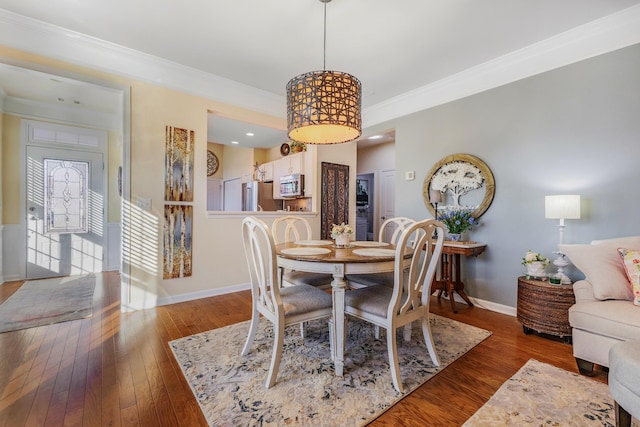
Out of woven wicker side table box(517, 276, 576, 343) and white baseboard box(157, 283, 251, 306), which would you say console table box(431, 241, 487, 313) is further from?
white baseboard box(157, 283, 251, 306)

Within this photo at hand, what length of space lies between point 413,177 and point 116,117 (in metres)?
4.82

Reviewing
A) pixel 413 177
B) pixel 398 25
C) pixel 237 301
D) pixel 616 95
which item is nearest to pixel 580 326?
pixel 616 95

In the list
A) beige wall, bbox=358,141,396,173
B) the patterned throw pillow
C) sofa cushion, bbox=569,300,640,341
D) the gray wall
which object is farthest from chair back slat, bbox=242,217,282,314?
beige wall, bbox=358,141,396,173

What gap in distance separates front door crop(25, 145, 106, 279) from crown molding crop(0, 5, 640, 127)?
2.46 m

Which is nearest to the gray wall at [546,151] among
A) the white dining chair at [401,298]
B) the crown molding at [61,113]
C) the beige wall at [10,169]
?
the white dining chair at [401,298]

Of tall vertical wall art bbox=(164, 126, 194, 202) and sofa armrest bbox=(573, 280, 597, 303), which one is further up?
tall vertical wall art bbox=(164, 126, 194, 202)

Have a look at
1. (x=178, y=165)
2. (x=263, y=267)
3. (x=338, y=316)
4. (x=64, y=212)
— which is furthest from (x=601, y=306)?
(x=64, y=212)

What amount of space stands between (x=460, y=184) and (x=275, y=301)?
8.69 ft

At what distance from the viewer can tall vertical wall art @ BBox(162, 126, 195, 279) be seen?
3135mm

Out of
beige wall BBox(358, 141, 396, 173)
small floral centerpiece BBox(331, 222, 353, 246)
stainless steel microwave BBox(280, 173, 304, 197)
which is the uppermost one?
beige wall BBox(358, 141, 396, 173)

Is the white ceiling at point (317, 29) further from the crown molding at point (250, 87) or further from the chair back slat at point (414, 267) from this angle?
the chair back slat at point (414, 267)

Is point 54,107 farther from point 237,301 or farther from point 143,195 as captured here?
point 237,301

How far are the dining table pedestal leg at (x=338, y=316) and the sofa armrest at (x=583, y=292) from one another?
5.69 feet

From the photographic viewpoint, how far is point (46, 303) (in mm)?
3047
